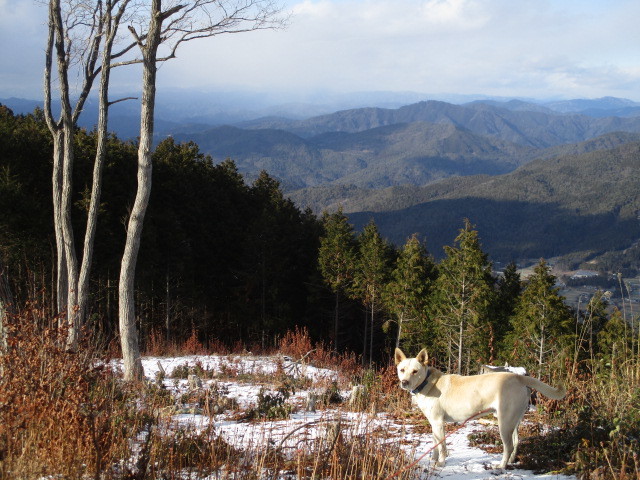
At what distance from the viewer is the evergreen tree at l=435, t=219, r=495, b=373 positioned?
23.2 metres

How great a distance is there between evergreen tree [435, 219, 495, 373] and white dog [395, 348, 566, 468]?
19.5m

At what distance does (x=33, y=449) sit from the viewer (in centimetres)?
324

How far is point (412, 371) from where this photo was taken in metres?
4.07

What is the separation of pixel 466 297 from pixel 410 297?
317cm

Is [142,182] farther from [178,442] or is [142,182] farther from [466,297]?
[466,297]

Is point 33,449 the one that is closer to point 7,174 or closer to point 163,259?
point 7,174

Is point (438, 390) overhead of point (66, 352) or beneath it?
beneath

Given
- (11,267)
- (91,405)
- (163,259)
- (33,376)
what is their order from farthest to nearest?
(163,259)
(11,267)
(33,376)
(91,405)

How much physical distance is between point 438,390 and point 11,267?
1802 cm

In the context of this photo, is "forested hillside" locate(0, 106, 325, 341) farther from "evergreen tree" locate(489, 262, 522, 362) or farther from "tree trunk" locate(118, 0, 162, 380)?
"evergreen tree" locate(489, 262, 522, 362)

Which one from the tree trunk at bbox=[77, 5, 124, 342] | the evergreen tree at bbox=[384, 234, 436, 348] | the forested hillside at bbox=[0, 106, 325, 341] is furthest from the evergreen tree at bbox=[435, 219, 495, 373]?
the tree trunk at bbox=[77, 5, 124, 342]

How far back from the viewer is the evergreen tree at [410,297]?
26.1m

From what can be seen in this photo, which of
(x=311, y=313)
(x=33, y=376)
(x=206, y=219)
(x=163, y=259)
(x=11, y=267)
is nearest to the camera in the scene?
(x=33, y=376)

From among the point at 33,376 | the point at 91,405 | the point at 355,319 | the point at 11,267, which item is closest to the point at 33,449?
the point at 91,405
